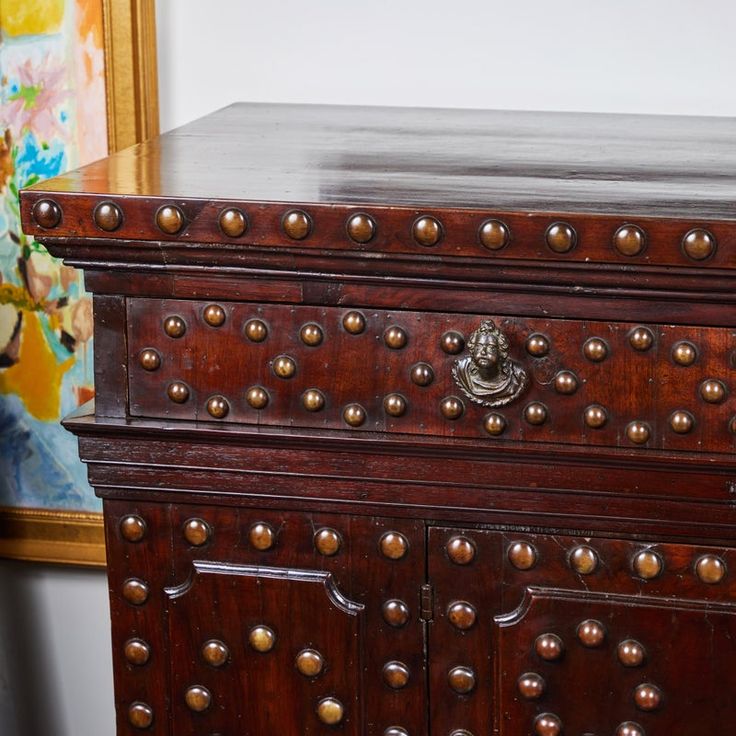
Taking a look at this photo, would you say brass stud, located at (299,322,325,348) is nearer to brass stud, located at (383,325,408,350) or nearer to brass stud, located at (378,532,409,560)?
brass stud, located at (383,325,408,350)

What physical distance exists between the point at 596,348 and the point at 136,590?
0.49 metres

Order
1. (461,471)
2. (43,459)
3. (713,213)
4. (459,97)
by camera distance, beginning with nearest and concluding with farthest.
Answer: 1. (713,213)
2. (461,471)
3. (459,97)
4. (43,459)

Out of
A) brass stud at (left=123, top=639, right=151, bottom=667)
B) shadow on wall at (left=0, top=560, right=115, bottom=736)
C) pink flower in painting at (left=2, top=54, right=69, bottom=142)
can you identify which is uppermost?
pink flower in painting at (left=2, top=54, right=69, bottom=142)

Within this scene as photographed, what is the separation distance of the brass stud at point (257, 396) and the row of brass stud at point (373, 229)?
5.9 inches

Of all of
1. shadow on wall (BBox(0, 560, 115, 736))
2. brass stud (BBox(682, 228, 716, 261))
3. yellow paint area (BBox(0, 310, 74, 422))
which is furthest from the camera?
shadow on wall (BBox(0, 560, 115, 736))

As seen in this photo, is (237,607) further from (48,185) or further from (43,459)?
(43,459)

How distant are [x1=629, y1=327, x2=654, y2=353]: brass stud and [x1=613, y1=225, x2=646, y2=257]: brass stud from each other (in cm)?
8

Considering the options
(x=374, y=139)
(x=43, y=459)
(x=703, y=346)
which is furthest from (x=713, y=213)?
(x=43, y=459)

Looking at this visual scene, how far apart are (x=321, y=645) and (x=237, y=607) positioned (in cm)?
9

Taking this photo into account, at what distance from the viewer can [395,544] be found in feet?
3.76

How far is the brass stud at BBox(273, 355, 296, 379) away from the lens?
1116 millimetres

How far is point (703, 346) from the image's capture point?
3.42 ft

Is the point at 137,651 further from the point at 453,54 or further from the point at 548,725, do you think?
the point at 453,54

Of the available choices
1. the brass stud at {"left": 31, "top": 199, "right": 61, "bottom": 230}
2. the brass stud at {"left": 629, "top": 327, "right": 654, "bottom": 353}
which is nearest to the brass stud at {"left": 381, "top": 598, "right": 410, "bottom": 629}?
the brass stud at {"left": 629, "top": 327, "right": 654, "bottom": 353}
